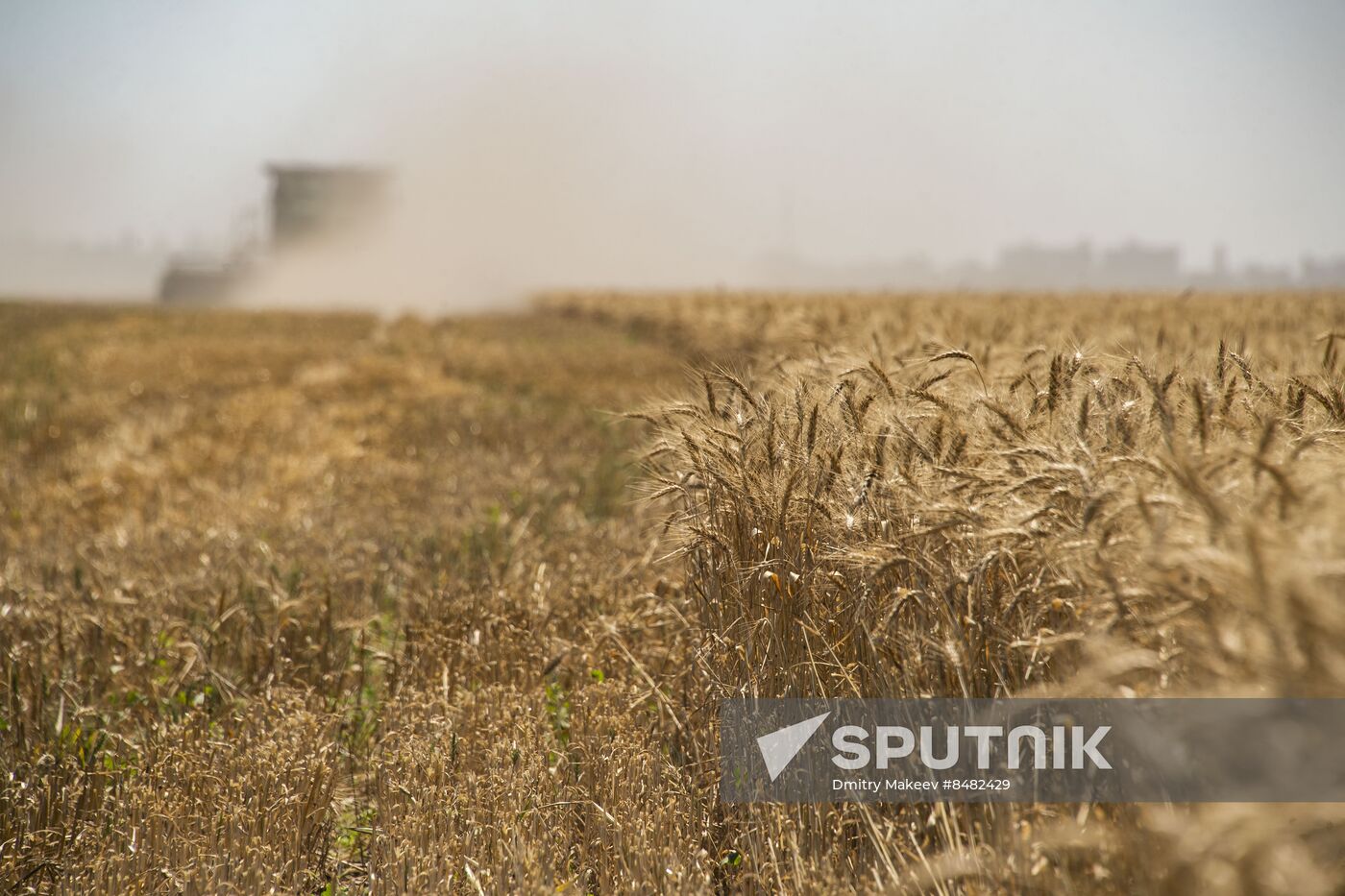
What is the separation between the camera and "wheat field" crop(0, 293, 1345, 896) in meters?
1.53

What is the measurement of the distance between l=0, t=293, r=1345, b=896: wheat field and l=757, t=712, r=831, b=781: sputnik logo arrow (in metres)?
0.08

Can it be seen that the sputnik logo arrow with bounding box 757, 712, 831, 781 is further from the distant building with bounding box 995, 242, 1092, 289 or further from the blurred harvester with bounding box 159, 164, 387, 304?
the distant building with bounding box 995, 242, 1092, 289

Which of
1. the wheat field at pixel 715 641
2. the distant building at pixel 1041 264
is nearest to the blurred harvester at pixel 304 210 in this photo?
the wheat field at pixel 715 641

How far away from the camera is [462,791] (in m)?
2.56

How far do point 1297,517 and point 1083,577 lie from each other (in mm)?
382

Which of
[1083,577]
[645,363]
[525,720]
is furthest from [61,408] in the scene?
[1083,577]

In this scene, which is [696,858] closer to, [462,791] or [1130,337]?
[462,791]
